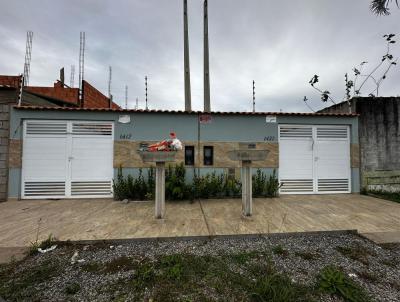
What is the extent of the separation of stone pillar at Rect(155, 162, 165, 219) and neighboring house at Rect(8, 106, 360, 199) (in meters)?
1.94

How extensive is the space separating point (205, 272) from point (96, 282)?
1.11m

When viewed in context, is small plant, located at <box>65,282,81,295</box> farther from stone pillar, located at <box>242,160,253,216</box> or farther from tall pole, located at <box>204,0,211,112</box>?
tall pole, located at <box>204,0,211,112</box>

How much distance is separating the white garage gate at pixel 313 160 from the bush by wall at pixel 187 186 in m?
0.63

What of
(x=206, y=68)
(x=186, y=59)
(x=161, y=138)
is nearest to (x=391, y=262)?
(x=161, y=138)

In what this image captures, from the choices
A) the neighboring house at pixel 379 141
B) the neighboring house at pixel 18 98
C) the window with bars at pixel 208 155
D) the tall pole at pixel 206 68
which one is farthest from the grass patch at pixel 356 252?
the tall pole at pixel 206 68

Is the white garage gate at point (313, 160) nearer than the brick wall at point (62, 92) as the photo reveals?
Yes

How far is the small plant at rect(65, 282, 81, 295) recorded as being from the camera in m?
1.84

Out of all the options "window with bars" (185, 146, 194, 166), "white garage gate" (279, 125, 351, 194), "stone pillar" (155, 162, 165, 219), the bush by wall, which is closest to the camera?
"stone pillar" (155, 162, 165, 219)

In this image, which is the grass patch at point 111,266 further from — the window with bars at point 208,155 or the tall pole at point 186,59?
the tall pole at point 186,59

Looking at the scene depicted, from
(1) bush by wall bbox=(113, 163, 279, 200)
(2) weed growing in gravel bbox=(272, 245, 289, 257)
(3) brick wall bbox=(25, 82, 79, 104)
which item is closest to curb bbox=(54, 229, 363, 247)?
(2) weed growing in gravel bbox=(272, 245, 289, 257)

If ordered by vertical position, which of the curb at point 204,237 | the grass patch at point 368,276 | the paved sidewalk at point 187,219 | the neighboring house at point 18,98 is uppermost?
the neighboring house at point 18,98

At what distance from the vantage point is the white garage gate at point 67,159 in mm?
5199

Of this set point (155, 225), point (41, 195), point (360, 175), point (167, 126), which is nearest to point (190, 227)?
point (155, 225)

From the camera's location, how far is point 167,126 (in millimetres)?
5570
